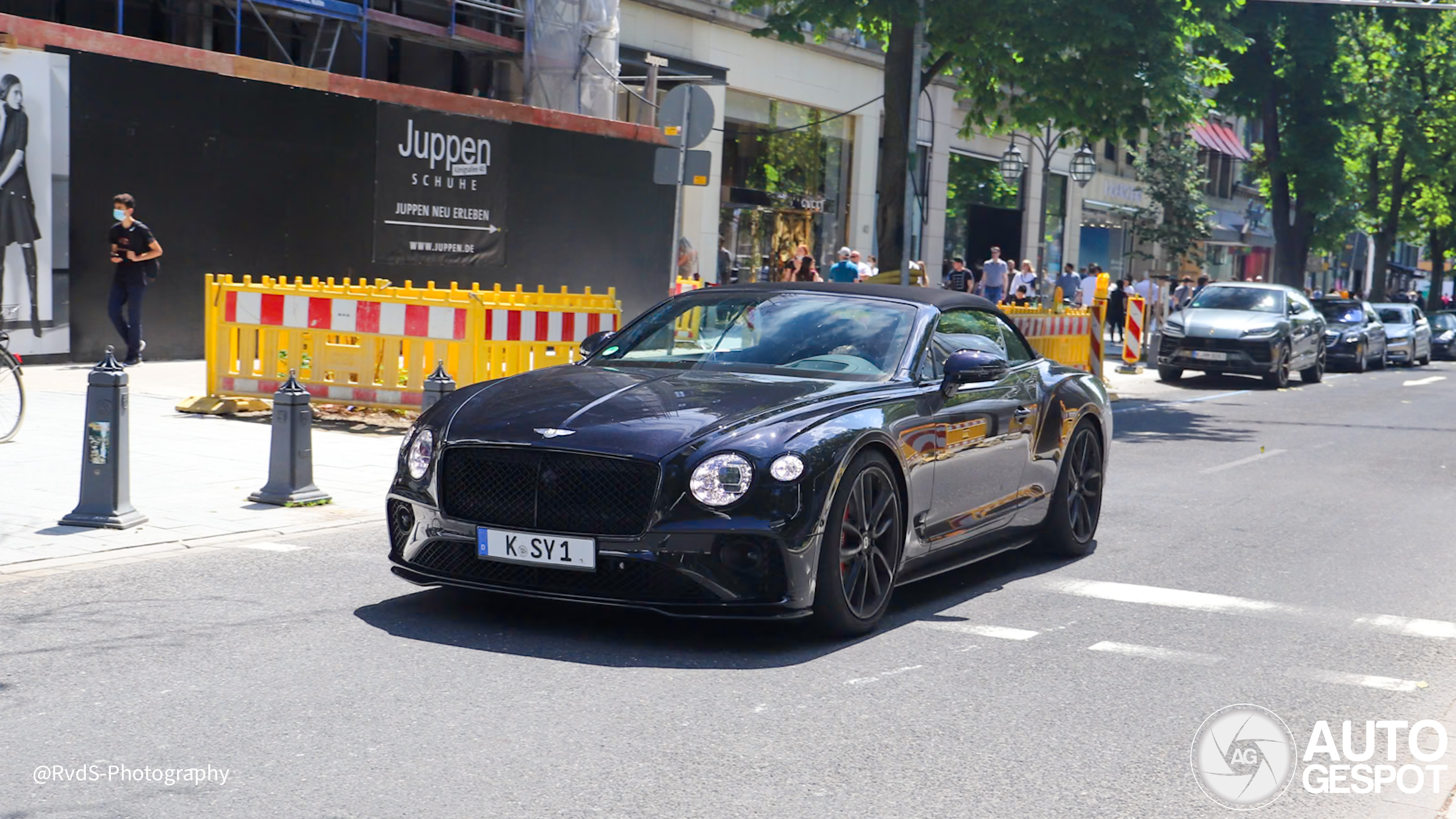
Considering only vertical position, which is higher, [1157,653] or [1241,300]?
[1241,300]

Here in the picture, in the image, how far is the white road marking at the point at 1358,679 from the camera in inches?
231

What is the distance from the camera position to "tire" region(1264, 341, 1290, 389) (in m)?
24.5

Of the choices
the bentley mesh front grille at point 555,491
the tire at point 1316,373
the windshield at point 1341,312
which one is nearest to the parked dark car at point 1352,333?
the windshield at point 1341,312

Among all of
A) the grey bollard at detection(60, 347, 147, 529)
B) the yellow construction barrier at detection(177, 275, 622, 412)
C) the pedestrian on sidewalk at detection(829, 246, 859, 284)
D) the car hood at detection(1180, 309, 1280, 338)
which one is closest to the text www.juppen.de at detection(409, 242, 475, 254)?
the pedestrian on sidewalk at detection(829, 246, 859, 284)

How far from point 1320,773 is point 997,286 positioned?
27643 millimetres

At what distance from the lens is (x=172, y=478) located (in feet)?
32.1

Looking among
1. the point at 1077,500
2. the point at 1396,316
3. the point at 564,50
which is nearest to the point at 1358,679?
the point at 1077,500

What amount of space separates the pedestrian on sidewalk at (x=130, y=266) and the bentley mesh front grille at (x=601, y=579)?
1083 cm

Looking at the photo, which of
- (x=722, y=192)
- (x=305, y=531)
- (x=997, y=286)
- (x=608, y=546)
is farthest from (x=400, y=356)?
(x=997, y=286)

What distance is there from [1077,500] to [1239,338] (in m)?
17.0

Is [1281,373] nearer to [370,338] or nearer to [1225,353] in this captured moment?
[1225,353]

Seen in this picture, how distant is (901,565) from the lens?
6.60m

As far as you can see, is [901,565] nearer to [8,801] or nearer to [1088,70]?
[8,801]

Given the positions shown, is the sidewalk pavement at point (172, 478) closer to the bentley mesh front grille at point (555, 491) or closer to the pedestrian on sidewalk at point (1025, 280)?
the bentley mesh front grille at point (555, 491)
